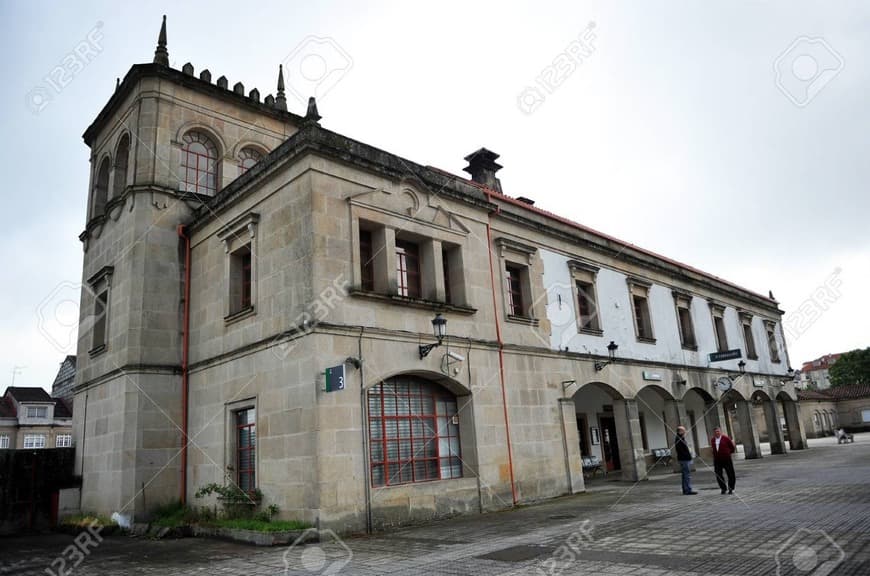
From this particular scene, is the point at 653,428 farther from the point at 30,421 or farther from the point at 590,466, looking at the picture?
the point at 30,421

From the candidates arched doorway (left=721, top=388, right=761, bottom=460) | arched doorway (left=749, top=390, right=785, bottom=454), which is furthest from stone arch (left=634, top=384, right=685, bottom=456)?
arched doorway (left=749, top=390, right=785, bottom=454)

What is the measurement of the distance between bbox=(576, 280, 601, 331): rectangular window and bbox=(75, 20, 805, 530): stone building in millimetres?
68

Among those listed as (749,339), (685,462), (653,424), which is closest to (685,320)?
(653,424)

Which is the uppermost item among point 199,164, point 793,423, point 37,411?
point 199,164

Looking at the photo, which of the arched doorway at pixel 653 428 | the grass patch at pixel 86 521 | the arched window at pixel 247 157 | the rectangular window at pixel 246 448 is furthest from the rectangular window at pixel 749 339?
the grass patch at pixel 86 521

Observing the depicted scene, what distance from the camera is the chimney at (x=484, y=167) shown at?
69.1 feet

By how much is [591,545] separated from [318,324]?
5912 millimetres

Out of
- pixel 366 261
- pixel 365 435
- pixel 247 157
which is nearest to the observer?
pixel 365 435

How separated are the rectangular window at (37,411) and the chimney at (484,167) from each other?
139 ft

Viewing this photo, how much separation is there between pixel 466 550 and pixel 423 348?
4.99m

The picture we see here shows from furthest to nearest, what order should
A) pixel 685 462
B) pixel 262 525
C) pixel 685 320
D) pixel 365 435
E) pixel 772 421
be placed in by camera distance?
pixel 772 421 → pixel 685 320 → pixel 685 462 → pixel 365 435 → pixel 262 525

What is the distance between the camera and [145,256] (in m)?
14.9

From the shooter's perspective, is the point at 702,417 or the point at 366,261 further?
the point at 702,417

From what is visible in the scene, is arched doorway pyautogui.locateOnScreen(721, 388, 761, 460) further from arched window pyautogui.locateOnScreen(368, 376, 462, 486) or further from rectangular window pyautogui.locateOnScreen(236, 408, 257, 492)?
rectangular window pyautogui.locateOnScreen(236, 408, 257, 492)
